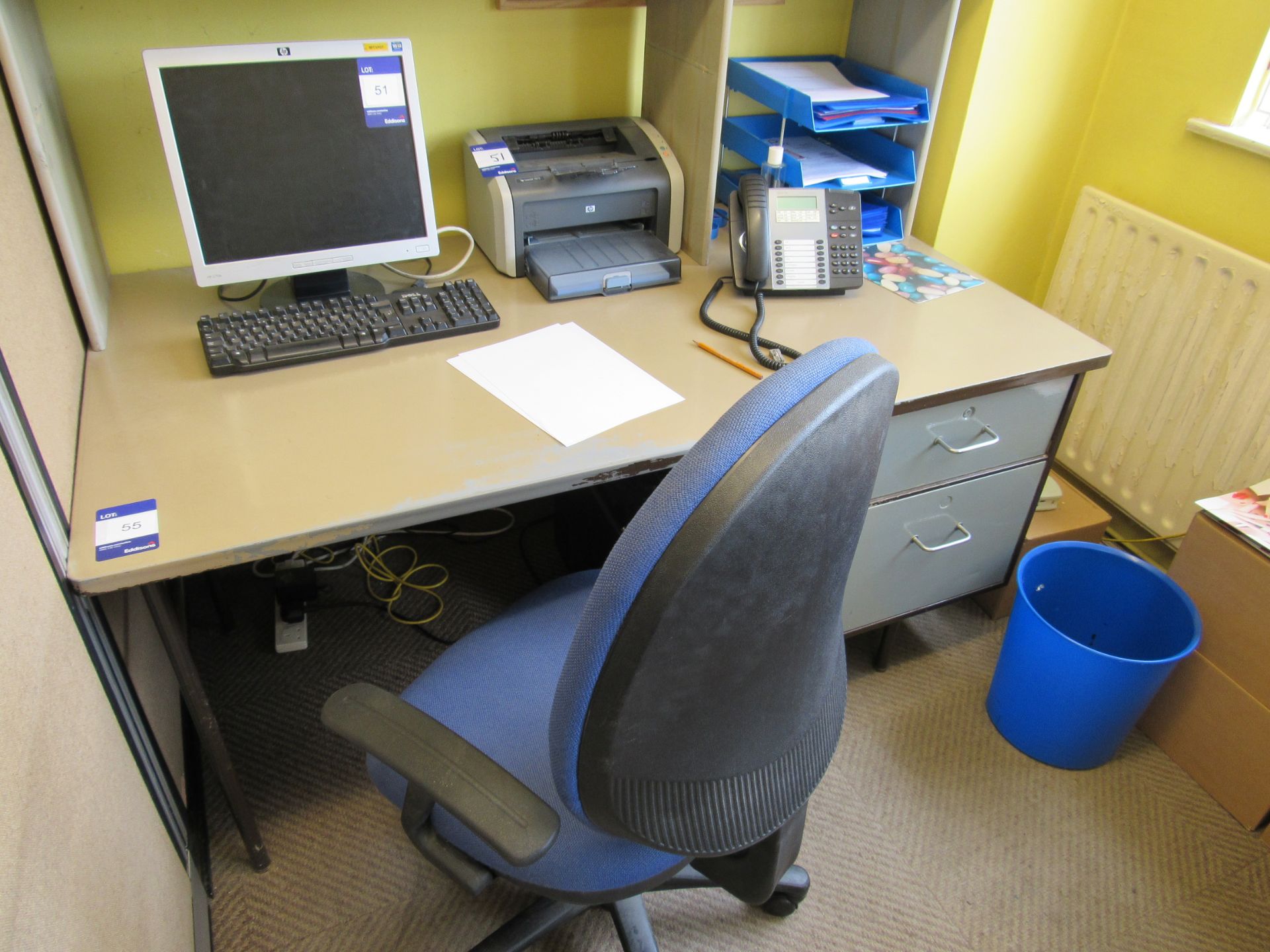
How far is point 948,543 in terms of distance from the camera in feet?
5.20

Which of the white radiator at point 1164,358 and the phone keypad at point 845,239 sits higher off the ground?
the phone keypad at point 845,239

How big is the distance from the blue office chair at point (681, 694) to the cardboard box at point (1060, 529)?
946mm

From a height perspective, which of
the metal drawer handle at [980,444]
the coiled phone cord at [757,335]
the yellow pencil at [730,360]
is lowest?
the metal drawer handle at [980,444]

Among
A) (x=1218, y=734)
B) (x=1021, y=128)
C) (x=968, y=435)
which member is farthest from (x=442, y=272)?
(x=1218, y=734)

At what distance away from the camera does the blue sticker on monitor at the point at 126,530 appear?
965 mm

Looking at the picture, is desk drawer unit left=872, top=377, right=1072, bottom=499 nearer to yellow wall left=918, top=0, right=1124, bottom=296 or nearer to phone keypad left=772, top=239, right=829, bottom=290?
phone keypad left=772, top=239, right=829, bottom=290

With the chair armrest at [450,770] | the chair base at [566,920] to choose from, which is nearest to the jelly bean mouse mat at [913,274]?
the chair base at [566,920]

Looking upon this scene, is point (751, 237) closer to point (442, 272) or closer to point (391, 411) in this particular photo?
point (442, 272)

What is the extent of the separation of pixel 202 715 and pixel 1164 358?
1875mm

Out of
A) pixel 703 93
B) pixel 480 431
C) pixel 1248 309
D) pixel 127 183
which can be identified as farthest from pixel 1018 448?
pixel 127 183

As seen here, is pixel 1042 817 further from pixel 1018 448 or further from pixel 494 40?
pixel 494 40

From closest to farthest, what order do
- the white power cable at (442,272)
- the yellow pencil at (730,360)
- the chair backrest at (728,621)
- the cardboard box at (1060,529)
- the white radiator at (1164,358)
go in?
the chair backrest at (728,621), the yellow pencil at (730,360), the white power cable at (442,272), the white radiator at (1164,358), the cardboard box at (1060,529)

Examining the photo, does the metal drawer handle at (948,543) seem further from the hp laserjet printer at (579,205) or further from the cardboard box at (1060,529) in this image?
the hp laserjet printer at (579,205)

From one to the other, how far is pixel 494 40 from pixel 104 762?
1.32m
